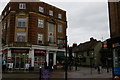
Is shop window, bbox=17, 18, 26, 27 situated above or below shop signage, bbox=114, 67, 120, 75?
above

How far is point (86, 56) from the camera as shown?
59906mm

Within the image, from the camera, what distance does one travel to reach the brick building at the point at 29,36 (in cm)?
3062

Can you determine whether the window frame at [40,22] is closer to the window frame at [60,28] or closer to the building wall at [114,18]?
the window frame at [60,28]

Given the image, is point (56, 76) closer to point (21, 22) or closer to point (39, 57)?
point (39, 57)

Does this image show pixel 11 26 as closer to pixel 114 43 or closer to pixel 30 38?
pixel 30 38

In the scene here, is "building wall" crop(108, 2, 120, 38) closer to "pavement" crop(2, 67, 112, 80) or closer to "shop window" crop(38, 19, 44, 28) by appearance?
"pavement" crop(2, 67, 112, 80)

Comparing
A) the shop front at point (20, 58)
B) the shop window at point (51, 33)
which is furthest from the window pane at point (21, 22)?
the shop window at point (51, 33)

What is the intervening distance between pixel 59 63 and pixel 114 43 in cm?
2535

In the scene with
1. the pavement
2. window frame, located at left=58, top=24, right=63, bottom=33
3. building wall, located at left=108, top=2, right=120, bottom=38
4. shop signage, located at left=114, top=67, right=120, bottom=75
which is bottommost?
the pavement

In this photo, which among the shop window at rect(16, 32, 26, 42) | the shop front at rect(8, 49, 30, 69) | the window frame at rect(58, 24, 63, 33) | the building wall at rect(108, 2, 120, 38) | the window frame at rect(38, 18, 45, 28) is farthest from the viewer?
the window frame at rect(58, 24, 63, 33)

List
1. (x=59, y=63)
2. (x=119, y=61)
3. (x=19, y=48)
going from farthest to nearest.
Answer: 1. (x=59, y=63)
2. (x=19, y=48)
3. (x=119, y=61)

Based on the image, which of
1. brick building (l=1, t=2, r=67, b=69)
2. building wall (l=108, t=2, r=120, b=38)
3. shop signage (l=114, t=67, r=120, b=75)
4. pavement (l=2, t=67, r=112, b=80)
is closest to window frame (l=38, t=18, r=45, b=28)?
brick building (l=1, t=2, r=67, b=69)

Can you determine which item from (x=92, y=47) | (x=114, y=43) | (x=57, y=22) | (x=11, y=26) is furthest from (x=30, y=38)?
(x=92, y=47)

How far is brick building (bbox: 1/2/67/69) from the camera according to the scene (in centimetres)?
3062
